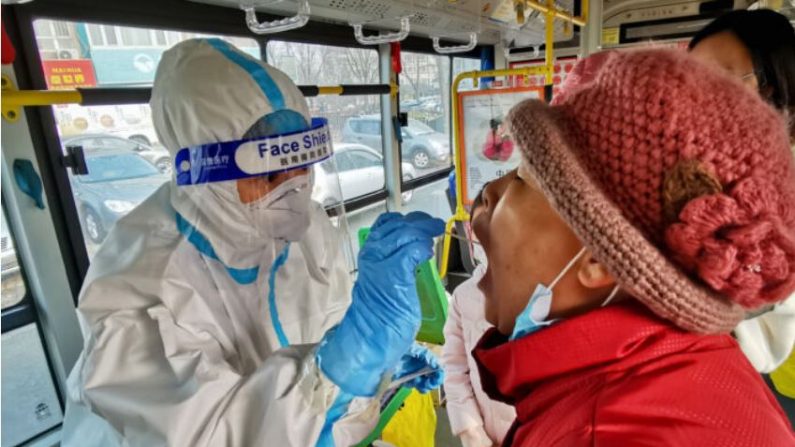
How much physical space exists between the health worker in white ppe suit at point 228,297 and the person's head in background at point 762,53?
125cm

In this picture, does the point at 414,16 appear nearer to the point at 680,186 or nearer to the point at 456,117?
the point at 456,117

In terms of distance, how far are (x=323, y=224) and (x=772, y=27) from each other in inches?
65.7

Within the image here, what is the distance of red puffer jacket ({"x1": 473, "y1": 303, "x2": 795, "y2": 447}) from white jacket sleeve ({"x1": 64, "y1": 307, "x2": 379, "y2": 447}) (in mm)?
454

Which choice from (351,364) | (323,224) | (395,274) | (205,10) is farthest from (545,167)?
(205,10)

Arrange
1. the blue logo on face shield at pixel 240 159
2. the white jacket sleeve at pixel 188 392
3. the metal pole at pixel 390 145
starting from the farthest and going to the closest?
the metal pole at pixel 390 145 → the blue logo on face shield at pixel 240 159 → the white jacket sleeve at pixel 188 392

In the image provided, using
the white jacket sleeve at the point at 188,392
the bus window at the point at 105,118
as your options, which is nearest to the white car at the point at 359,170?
the bus window at the point at 105,118

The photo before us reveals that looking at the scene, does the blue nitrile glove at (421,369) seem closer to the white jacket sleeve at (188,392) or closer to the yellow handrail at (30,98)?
the white jacket sleeve at (188,392)

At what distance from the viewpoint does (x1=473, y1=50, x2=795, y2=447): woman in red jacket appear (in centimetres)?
57

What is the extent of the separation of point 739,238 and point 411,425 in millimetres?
1711

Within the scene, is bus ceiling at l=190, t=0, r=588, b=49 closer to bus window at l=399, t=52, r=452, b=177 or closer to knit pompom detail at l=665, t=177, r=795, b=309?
bus window at l=399, t=52, r=452, b=177

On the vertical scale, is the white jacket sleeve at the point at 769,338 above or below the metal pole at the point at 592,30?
below

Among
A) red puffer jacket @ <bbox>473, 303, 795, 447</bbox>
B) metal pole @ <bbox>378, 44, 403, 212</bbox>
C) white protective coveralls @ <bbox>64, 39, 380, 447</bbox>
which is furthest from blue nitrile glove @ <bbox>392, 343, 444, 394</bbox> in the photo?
metal pole @ <bbox>378, 44, 403, 212</bbox>

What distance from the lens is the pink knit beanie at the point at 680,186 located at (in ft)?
1.85

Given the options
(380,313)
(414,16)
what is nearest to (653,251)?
(380,313)
